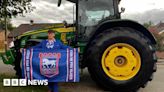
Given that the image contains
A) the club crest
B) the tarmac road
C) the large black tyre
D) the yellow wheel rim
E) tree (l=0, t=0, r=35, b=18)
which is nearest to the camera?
the club crest

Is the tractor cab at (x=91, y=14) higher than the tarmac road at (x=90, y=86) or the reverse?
higher

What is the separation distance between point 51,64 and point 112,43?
5.68 ft

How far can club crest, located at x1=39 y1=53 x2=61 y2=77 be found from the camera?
8109 mm

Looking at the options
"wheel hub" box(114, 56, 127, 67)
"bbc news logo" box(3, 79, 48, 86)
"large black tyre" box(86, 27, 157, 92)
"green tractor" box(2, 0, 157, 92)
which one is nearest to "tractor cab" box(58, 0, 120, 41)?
"green tractor" box(2, 0, 157, 92)

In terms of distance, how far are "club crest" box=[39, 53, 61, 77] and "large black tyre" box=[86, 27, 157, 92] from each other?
1.08 metres

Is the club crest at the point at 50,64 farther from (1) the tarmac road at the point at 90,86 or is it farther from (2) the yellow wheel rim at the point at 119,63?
(2) the yellow wheel rim at the point at 119,63

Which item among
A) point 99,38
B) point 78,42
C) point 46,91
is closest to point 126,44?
point 99,38

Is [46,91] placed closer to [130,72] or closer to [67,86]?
[67,86]

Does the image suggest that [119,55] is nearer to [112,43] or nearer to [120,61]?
[120,61]

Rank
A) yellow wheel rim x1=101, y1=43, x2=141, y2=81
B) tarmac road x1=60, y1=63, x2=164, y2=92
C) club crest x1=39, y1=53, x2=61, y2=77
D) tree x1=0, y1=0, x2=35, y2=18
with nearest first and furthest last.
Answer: club crest x1=39, y1=53, x2=61, y2=77
yellow wheel rim x1=101, y1=43, x2=141, y2=81
tarmac road x1=60, y1=63, x2=164, y2=92
tree x1=0, y1=0, x2=35, y2=18

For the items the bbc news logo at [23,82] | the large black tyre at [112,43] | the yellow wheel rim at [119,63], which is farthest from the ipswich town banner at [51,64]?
the yellow wheel rim at [119,63]

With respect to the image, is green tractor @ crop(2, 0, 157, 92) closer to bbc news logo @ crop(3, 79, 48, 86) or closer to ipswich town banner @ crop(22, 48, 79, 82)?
ipswich town banner @ crop(22, 48, 79, 82)

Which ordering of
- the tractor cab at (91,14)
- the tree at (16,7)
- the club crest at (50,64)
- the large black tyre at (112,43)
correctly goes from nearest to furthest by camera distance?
the club crest at (50,64) < the large black tyre at (112,43) < the tractor cab at (91,14) < the tree at (16,7)

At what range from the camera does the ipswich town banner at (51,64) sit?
8.13 meters
